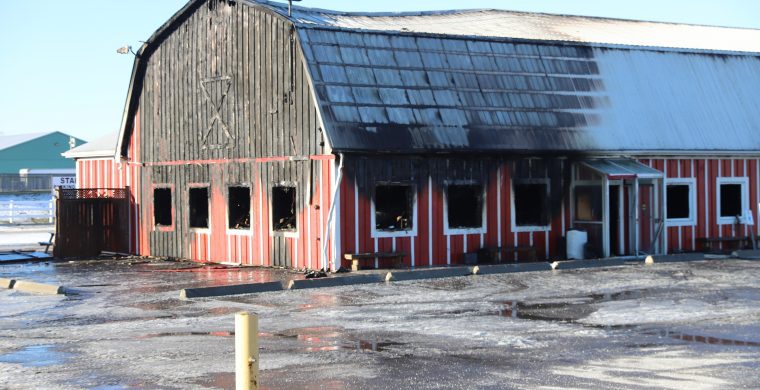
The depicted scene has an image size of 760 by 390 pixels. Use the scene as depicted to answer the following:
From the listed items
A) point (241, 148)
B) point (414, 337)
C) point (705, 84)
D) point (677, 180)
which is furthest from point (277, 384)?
point (705, 84)

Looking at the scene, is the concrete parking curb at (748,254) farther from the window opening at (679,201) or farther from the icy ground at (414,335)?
the icy ground at (414,335)

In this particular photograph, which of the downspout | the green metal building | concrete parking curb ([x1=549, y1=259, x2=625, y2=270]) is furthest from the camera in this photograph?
the green metal building

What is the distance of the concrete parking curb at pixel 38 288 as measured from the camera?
2052cm

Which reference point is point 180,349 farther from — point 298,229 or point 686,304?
point 298,229

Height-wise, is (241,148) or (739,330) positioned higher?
(241,148)

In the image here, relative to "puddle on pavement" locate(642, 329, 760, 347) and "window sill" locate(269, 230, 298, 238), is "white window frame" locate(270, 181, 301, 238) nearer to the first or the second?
"window sill" locate(269, 230, 298, 238)

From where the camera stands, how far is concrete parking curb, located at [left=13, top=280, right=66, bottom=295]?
20516 mm

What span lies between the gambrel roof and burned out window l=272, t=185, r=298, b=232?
273 cm

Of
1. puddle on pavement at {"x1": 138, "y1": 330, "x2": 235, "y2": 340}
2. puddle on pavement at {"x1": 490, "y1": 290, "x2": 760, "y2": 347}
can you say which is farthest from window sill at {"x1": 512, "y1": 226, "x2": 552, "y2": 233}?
puddle on pavement at {"x1": 138, "y1": 330, "x2": 235, "y2": 340}

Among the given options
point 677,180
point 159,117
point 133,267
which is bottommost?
point 133,267

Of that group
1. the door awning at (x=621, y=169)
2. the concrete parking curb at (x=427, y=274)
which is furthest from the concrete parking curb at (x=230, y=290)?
the door awning at (x=621, y=169)

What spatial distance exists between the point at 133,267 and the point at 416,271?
8.49 metres

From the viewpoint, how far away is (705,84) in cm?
3130

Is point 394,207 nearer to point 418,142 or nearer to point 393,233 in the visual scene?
point 393,233
